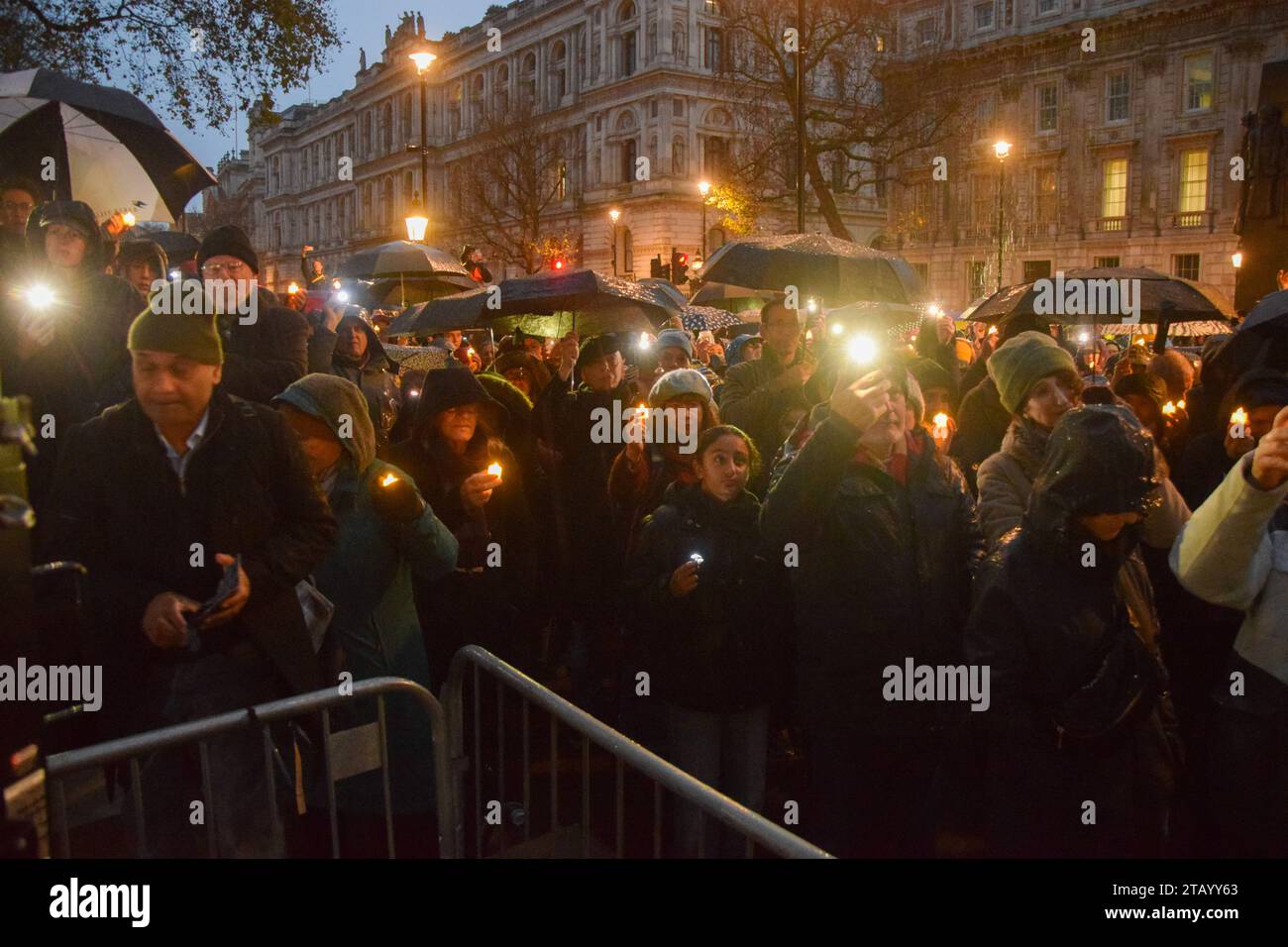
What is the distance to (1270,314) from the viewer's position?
441 cm

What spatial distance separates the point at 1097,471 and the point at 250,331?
135 inches

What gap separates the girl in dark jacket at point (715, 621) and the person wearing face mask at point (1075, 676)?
3.18 ft

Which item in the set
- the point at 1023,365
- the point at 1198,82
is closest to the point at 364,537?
the point at 1023,365

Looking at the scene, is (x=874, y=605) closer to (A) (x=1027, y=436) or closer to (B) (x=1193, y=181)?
(A) (x=1027, y=436)

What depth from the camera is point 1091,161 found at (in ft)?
149

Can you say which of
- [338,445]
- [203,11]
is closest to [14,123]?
[338,445]

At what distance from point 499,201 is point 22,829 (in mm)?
56895

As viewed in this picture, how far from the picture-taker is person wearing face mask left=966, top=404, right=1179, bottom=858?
275 cm

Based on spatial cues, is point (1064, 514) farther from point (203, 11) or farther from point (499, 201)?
point (499, 201)

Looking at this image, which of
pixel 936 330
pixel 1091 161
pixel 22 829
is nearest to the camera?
pixel 22 829

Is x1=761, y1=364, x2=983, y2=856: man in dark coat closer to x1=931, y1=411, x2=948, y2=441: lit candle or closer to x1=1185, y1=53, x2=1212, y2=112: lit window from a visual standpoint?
x1=931, y1=411, x2=948, y2=441: lit candle

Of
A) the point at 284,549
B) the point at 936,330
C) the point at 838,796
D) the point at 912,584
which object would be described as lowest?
the point at 838,796

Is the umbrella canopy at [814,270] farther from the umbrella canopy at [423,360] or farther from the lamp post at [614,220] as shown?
the lamp post at [614,220]

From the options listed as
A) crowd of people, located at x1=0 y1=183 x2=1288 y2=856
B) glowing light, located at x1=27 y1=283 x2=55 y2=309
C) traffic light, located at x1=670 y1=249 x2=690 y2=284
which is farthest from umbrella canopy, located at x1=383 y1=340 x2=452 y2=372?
traffic light, located at x1=670 y1=249 x2=690 y2=284
